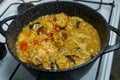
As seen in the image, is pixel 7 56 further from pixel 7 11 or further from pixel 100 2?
pixel 100 2

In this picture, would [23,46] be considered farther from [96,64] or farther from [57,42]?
[96,64]

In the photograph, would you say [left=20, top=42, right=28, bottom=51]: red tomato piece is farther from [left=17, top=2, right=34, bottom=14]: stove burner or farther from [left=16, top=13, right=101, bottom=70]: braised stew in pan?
[left=17, top=2, right=34, bottom=14]: stove burner

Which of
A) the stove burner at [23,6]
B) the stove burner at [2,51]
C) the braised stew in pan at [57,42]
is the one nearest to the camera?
the braised stew in pan at [57,42]

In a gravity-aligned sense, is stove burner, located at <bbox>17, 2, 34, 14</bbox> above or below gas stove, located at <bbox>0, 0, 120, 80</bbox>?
above

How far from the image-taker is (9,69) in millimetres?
776

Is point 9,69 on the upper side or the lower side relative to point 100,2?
lower

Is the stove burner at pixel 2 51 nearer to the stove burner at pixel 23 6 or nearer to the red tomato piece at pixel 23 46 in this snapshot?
the red tomato piece at pixel 23 46

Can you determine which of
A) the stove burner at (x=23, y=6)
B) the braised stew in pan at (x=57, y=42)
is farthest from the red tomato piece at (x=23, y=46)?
the stove burner at (x=23, y=6)

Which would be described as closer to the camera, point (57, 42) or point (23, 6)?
point (57, 42)

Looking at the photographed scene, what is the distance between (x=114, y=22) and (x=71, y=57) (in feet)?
1.00

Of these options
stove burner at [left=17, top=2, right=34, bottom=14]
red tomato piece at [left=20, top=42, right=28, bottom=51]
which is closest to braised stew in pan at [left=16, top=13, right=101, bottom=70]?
red tomato piece at [left=20, top=42, right=28, bottom=51]

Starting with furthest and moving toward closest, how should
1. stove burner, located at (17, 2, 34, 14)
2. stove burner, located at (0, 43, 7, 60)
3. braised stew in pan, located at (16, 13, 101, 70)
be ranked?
stove burner, located at (17, 2, 34, 14) → stove burner, located at (0, 43, 7, 60) → braised stew in pan, located at (16, 13, 101, 70)

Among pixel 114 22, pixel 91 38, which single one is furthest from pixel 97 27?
pixel 114 22

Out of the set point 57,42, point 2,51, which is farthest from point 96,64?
point 2,51
